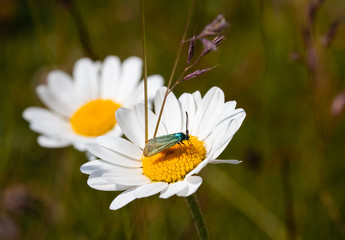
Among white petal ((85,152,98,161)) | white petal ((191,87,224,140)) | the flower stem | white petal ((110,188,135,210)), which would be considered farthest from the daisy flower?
the flower stem

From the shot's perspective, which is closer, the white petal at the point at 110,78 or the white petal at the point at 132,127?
the white petal at the point at 132,127

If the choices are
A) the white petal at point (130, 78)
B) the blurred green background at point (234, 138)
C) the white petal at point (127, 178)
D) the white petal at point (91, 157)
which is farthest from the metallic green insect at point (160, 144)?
the white petal at point (130, 78)

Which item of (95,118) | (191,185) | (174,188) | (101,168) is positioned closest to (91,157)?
(101,168)

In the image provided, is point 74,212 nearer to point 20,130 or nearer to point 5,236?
point 5,236

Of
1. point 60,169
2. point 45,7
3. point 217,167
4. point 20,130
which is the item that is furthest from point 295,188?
point 45,7

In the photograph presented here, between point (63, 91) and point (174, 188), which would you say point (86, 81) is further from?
point (174, 188)

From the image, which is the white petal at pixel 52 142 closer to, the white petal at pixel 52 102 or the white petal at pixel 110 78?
the white petal at pixel 52 102
